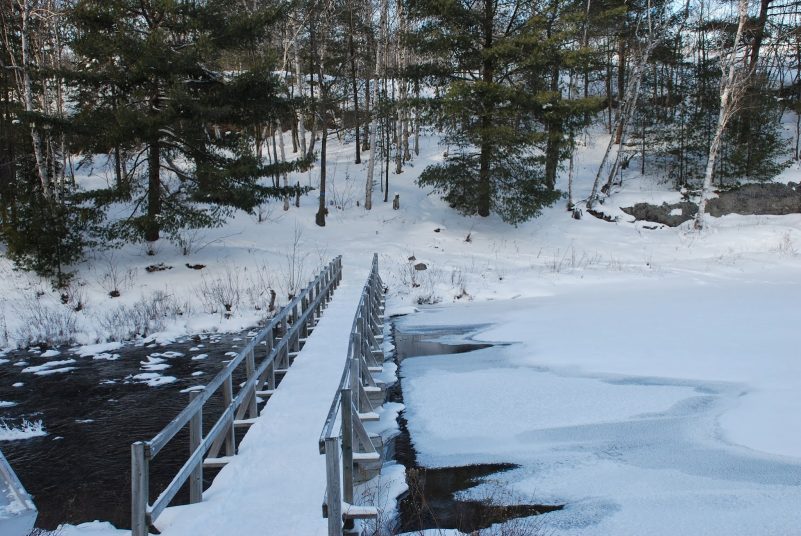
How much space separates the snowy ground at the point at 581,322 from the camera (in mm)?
6027

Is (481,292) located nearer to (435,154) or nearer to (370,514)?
(370,514)

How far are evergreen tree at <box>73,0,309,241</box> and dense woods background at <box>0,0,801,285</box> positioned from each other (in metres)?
0.07

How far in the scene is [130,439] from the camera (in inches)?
315

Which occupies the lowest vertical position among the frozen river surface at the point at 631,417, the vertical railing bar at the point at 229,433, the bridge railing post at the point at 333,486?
the frozen river surface at the point at 631,417

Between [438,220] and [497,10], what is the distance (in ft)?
31.0

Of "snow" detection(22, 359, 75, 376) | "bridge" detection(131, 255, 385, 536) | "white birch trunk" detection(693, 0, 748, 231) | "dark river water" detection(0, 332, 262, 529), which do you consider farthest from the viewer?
"white birch trunk" detection(693, 0, 748, 231)

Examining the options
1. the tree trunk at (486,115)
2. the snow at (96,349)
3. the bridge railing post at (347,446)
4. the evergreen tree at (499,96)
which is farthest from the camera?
the tree trunk at (486,115)

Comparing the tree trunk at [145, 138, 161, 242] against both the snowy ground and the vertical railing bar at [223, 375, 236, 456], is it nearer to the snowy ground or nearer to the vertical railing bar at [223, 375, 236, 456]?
the snowy ground

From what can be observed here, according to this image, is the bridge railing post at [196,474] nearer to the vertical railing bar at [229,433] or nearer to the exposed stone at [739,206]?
the vertical railing bar at [229,433]

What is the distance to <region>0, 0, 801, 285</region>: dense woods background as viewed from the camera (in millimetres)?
17641

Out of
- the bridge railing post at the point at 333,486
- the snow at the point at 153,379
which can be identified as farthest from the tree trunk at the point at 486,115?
the bridge railing post at the point at 333,486

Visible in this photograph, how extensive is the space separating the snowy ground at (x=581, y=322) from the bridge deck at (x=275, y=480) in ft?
5.25

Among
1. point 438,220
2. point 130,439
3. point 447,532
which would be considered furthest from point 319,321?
point 438,220

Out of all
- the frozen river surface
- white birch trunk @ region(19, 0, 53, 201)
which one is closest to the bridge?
the frozen river surface
